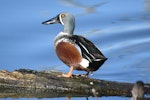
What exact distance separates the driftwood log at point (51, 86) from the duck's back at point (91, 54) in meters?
0.27

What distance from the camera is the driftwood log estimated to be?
927 centimetres

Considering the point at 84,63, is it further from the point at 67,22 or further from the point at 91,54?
the point at 67,22

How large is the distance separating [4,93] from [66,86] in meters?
0.80

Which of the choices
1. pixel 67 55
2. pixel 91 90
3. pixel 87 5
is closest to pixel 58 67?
pixel 67 55

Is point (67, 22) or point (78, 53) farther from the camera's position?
point (67, 22)

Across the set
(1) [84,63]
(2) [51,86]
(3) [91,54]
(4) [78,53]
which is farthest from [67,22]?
(2) [51,86]

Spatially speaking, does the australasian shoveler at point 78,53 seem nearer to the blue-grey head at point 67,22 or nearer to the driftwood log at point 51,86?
the blue-grey head at point 67,22

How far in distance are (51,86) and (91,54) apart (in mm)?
688

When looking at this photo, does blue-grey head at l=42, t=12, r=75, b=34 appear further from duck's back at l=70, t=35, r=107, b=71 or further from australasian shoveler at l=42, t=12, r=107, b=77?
duck's back at l=70, t=35, r=107, b=71

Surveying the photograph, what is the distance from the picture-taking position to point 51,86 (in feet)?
→ 30.6

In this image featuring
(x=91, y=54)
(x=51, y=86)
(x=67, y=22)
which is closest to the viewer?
(x=51, y=86)

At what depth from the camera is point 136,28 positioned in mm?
13641

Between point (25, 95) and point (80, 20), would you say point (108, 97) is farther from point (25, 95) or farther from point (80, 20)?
point (80, 20)

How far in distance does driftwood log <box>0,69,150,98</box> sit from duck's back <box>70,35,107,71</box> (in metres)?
0.27
